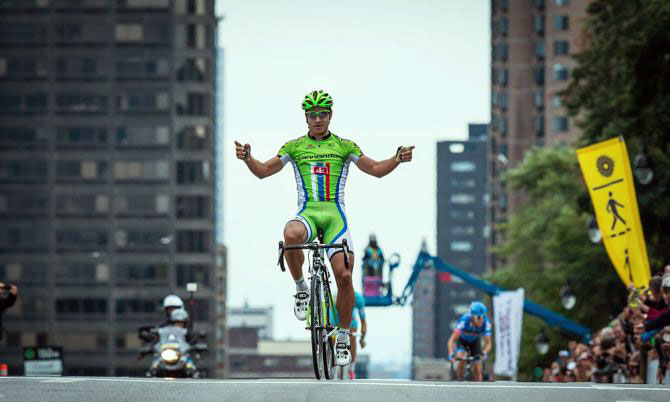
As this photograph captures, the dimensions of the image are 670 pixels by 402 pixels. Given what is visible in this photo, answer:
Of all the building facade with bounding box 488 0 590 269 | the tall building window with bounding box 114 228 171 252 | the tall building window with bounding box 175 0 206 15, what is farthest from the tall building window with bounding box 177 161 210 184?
the building facade with bounding box 488 0 590 269

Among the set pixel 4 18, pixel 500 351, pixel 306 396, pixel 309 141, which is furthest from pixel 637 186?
pixel 4 18

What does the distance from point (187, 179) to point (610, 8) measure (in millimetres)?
84685

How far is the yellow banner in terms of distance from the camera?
27.4 m

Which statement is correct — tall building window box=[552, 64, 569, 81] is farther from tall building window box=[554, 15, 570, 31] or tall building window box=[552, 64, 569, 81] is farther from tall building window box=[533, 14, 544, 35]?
tall building window box=[533, 14, 544, 35]

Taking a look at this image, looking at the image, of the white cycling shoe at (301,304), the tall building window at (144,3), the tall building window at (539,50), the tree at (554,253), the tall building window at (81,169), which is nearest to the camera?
the white cycling shoe at (301,304)

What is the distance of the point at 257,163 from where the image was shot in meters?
14.4

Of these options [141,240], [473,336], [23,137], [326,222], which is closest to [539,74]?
[141,240]

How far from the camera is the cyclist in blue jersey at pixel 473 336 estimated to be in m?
22.3

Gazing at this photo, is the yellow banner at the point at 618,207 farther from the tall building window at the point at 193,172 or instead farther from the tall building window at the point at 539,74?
the tall building window at the point at 539,74

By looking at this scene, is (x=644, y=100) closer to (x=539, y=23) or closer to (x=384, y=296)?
(x=384, y=296)

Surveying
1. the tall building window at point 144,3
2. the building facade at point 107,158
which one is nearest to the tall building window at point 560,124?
the building facade at point 107,158

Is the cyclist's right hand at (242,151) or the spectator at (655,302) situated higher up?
the cyclist's right hand at (242,151)

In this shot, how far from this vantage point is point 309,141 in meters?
14.2

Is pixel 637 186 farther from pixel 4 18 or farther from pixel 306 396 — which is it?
pixel 4 18
